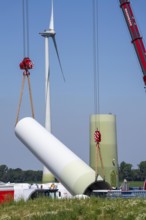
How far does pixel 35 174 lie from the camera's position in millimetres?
187625

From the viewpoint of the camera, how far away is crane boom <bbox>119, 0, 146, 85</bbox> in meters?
49.6

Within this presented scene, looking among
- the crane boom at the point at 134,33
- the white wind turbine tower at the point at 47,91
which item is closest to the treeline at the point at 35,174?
the white wind turbine tower at the point at 47,91

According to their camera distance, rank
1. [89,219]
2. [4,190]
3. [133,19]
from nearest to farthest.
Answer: [89,219] < [4,190] < [133,19]

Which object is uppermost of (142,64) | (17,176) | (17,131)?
(17,176)

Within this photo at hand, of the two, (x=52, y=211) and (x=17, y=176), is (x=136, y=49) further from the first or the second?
(x=17, y=176)

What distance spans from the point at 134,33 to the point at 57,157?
1268 cm

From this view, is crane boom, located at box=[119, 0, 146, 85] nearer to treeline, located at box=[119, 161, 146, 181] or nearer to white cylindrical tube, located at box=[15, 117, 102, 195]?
white cylindrical tube, located at box=[15, 117, 102, 195]

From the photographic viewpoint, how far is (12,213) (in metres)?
28.6

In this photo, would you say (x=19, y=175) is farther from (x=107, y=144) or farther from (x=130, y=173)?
(x=107, y=144)

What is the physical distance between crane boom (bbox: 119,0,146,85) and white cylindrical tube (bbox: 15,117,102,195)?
361 inches

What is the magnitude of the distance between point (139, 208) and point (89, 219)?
2.03 meters

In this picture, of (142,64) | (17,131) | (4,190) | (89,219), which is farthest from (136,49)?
(89,219)

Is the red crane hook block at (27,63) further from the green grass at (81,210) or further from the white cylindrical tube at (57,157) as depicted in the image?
the green grass at (81,210)

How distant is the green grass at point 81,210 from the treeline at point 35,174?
126 metres
